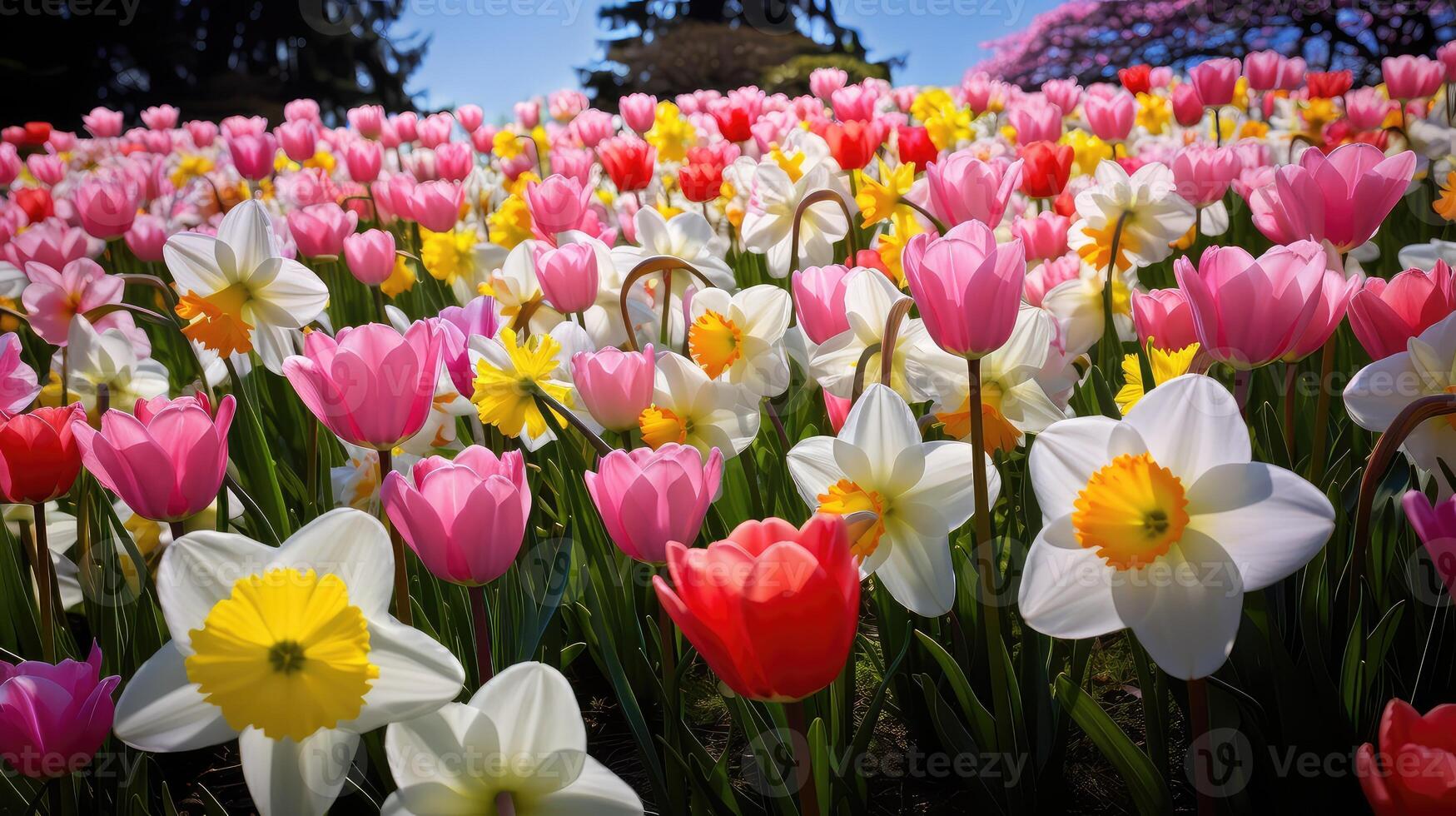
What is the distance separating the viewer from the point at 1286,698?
1.12 metres

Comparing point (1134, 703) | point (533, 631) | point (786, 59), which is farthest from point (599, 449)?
point (786, 59)

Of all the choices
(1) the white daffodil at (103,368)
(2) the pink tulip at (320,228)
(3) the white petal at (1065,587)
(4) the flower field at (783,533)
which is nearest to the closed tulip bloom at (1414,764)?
(4) the flower field at (783,533)

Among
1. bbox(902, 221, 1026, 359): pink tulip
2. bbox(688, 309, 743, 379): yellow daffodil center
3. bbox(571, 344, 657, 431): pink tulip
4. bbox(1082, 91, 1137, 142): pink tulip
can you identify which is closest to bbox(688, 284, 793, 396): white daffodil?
bbox(688, 309, 743, 379): yellow daffodil center

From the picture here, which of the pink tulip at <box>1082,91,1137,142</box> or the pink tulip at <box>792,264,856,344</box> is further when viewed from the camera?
the pink tulip at <box>1082,91,1137,142</box>

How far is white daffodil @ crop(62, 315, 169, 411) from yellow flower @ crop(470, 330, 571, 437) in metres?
1.10

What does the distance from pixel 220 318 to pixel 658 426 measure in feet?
2.97

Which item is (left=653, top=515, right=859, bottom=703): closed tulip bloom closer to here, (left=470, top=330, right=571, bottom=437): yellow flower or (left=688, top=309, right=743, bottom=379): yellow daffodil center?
(left=470, top=330, right=571, bottom=437): yellow flower

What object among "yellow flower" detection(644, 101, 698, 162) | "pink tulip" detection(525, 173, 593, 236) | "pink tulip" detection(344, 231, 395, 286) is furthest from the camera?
"yellow flower" detection(644, 101, 698, 162)

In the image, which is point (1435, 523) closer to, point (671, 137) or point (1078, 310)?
point (1078, 310)

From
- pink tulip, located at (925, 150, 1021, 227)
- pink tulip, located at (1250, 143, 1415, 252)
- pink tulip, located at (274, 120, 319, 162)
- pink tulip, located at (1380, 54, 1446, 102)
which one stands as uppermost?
pink tulip, located at (274, 120, 319, 162)

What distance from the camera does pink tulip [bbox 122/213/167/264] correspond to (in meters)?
3.42

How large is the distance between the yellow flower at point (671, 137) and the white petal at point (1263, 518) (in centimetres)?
372

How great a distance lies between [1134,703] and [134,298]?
467 centimetres

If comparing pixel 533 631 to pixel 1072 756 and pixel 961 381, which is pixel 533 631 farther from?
pixel 1072 756
